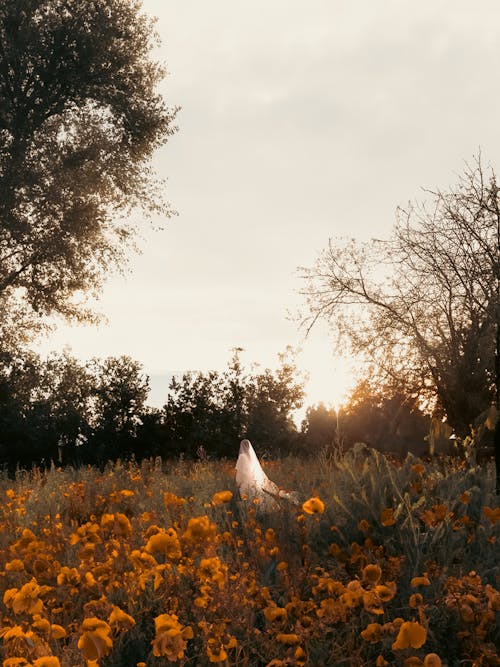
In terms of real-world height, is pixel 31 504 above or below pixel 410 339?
below

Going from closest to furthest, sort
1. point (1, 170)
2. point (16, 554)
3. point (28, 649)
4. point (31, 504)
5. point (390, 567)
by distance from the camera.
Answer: point (28, 649) < point (390, 567) < point (16, 554) < point (31, 504) < point (1, 170)

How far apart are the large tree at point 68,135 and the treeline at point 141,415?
7.66ft

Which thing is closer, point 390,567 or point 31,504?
point 390,567

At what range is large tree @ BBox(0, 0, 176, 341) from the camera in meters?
18.2

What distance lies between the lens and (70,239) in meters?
18.9

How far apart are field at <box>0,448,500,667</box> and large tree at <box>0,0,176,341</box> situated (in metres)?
13.0

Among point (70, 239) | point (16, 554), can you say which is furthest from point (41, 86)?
point (16, 554)

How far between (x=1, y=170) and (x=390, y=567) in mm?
16460

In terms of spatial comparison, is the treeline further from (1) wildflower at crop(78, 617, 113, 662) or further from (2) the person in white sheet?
(1) wildflower at crop(78, 617, 113, 662)

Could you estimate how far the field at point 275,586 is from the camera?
9.50 ft

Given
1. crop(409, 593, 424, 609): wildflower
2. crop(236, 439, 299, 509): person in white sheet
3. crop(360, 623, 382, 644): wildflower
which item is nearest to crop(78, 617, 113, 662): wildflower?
crop(360, 623, 382, 644): wildflower

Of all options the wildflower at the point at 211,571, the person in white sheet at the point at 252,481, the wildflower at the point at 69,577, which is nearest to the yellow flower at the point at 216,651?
the wildflower at the point at 211,571

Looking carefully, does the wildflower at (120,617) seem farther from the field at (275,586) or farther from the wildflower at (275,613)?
the wildflower at (275,613)

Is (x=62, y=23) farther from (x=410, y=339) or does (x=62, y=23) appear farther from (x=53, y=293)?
(x=410, y=339)
